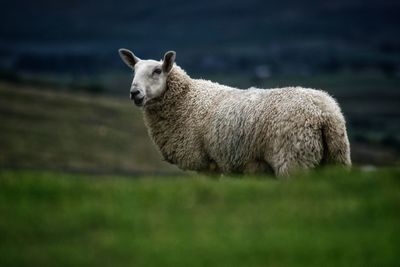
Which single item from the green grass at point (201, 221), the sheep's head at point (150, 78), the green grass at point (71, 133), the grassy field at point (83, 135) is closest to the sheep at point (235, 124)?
the sheep's head at point (150, 78)

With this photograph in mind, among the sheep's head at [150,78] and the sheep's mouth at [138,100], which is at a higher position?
the sheep's head at [150,78]

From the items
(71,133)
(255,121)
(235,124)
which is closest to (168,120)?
(235,124)

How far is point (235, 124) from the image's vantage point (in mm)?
15609

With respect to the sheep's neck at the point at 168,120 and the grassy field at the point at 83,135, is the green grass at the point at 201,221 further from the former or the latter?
the grassy field at the point at 83,135

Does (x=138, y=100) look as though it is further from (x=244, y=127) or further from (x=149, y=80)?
(x=244, y=127)

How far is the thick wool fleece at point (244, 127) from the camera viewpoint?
46.6ft

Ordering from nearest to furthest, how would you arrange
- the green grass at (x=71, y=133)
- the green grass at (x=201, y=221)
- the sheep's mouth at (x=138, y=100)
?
1. the green grass at (x=201, y=221)
2. the sheep's mouth at (x=138, y=100)
3. the green grass at (x=71, y=133)

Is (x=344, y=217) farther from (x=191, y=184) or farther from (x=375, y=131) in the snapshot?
(x=375, y=131)

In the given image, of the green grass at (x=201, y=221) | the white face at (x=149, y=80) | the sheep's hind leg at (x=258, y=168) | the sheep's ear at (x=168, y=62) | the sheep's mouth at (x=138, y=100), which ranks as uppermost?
the sheep's ear at (x=168, y=62)

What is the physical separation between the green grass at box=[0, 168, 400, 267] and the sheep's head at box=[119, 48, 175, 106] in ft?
19.3

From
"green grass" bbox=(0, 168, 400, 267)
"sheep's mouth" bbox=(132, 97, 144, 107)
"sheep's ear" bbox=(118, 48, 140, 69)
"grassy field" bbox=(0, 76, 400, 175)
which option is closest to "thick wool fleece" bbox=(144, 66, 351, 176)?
"sheep's mouth" bbox=(132, 97, 144, 107)

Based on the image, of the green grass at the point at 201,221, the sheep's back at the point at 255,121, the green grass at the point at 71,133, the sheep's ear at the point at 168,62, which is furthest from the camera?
the green grass at the point at 71,133

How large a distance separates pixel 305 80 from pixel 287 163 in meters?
165

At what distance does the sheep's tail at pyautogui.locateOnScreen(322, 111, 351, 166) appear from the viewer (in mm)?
14188
